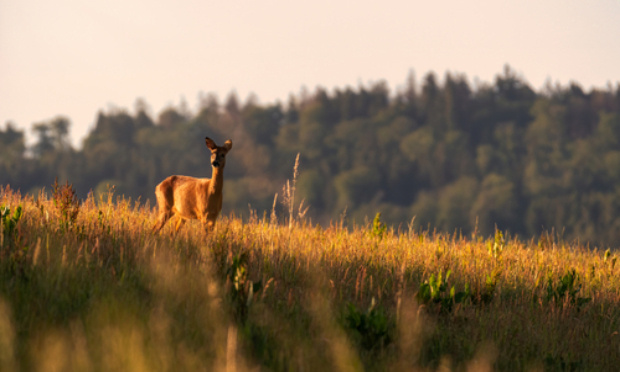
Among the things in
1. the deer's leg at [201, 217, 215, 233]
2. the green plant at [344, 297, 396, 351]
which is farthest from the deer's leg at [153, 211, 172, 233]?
the green plant at [344, 297, 396, 351]

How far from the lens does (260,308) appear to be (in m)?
5.65

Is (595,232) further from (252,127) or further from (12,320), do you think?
(12,320)

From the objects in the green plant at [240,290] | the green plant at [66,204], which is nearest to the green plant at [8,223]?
the green plant at [66,204]

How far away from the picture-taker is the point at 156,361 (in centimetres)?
443

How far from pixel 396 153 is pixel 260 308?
116 meters

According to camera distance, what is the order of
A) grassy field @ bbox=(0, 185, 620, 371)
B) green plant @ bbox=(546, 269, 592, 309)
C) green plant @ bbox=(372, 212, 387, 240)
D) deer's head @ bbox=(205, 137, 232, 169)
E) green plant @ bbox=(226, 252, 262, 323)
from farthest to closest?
green plant @ bbox=(372, 212, 387, 240)
deer's head @ bbox=(205, 137, 232, 169)
green plant @ bbox=(546, 269, 592, 309)
green plant @ bbox=(226, 252, 262, 323)
grassy field @ bbox=(0, 185, 620, 371)

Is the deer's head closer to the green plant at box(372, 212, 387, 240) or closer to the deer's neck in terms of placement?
the deer's neck

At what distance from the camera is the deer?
8.55m

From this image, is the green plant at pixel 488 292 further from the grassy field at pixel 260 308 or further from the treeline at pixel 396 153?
the treeline at pixel 396 153

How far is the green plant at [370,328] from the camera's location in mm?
5328

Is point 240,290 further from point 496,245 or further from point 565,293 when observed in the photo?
point 496,245

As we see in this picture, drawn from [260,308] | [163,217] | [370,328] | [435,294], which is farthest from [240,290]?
[163,217]

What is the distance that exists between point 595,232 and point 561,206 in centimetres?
652

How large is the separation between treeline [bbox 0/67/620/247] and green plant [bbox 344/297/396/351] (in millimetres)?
94263
